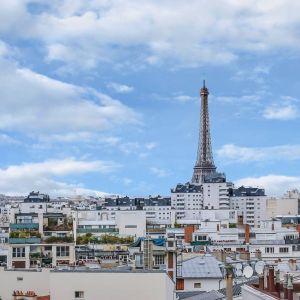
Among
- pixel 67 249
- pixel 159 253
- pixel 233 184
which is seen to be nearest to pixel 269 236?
pixel 67 249

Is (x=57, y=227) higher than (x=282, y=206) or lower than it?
lower

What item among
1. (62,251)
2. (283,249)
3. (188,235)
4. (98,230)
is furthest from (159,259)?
(98,230)

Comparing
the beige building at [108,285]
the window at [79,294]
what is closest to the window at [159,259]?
the beige building at [108,285]

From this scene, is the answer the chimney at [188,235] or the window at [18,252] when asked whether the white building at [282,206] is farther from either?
the window at [18,252]

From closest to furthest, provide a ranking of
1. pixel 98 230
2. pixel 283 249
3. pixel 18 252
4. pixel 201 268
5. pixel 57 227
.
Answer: pixel 201 268
pixel 18 252
pixel 283 249
pixel 57 227
pixel 98 230

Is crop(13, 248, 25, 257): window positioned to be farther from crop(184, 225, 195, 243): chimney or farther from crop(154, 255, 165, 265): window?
crop(184, 225, 195, 243): chimney

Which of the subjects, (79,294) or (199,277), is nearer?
(79,294)

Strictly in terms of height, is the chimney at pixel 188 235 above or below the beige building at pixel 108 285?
above

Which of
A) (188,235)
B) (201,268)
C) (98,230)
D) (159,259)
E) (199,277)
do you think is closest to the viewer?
(199,277)

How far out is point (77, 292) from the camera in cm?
2889

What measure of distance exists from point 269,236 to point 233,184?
344 ft

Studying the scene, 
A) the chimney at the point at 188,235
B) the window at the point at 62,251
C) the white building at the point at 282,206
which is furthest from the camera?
the white building at the point at 282,206

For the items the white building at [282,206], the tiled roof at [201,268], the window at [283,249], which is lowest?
the tiled roof at [201,268]

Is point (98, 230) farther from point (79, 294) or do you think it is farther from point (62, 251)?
point (79, 294)
